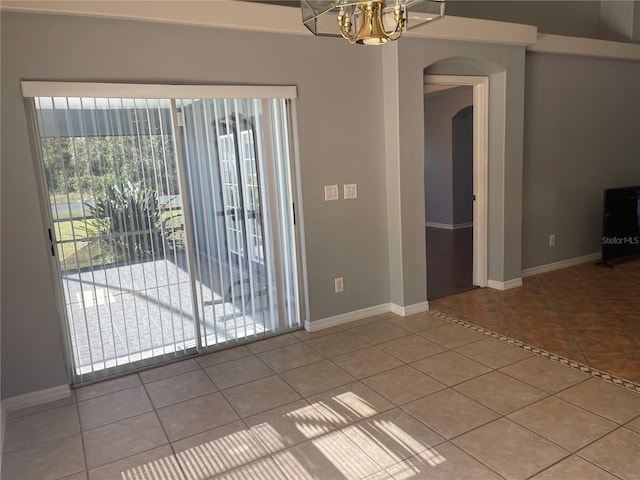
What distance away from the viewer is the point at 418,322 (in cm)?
394

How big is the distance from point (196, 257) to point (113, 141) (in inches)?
37.0

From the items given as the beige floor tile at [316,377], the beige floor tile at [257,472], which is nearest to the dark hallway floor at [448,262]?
the beige floor tile at [316,377]

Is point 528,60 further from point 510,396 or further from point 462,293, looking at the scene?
point 510,396

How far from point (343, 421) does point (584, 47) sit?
15.1 ft

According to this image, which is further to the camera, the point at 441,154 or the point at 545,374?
the point at 441,154

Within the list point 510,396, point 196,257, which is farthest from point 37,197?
point 510,396

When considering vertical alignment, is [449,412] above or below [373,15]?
below

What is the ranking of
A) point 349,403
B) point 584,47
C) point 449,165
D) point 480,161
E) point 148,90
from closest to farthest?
point 349,403
point 148,90
point 480,161
point 584,47
point 449,165

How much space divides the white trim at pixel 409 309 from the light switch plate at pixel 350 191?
1.05 meters

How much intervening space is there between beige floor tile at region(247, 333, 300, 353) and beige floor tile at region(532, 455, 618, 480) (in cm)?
199

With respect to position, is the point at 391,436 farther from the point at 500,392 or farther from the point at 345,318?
the point at 345,318

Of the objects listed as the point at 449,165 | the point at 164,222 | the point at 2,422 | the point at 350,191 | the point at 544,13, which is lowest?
the point at 2,422

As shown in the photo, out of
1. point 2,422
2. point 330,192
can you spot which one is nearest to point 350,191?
point 330,192

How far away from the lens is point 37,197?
2.77m
